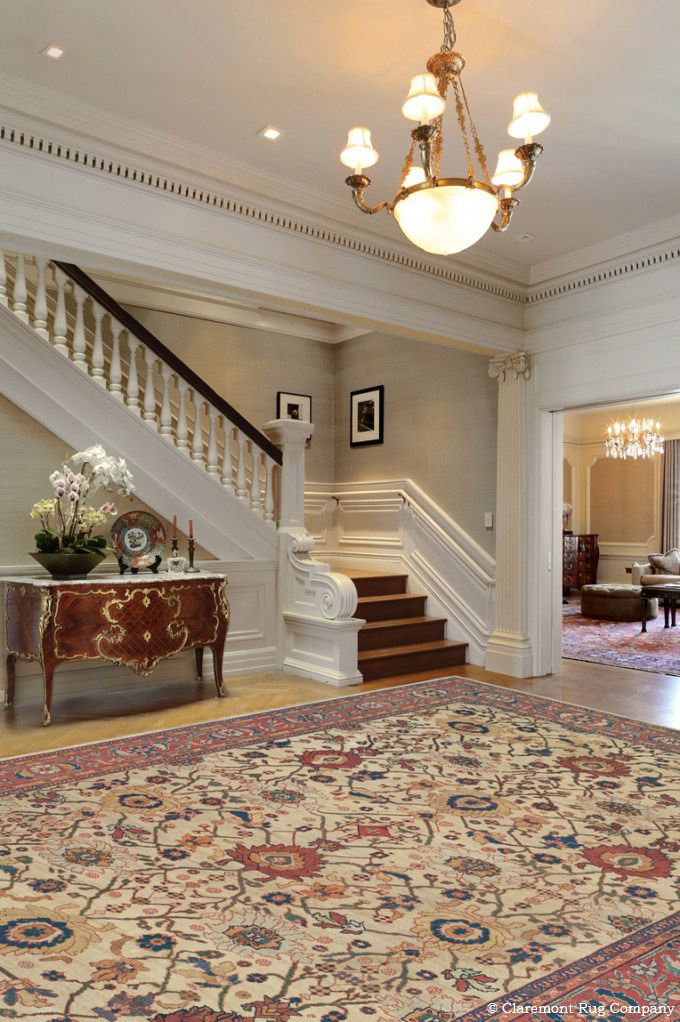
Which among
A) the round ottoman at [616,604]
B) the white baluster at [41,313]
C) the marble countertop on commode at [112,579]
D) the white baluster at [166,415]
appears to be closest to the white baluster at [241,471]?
the white baluster at [166,415]

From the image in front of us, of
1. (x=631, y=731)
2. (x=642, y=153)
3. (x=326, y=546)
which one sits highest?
(x=642, y=153)

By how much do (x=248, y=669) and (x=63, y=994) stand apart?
3840 millimetres

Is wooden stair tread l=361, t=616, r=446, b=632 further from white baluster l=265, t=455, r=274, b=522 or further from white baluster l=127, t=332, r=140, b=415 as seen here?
white baluster l=127, t=332, r=140, b=415

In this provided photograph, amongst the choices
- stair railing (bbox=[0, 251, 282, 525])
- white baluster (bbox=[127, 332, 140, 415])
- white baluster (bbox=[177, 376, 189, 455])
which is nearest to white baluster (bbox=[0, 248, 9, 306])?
stair railing (bbox=[0, 251, 282, 525])

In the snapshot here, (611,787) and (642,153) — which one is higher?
(642,153)

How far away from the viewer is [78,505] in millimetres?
4680

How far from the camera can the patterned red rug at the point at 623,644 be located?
661cm

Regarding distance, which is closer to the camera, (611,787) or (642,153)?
(611,787)

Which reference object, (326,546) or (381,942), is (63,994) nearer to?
(381,942)

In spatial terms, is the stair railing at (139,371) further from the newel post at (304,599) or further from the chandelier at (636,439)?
the chandelier at (636,439)

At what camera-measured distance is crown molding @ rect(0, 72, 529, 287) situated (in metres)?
3.61

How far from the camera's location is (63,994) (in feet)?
5.90

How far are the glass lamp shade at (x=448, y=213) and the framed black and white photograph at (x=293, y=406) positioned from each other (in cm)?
494

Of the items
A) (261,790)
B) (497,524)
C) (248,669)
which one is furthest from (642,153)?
(248,669)
